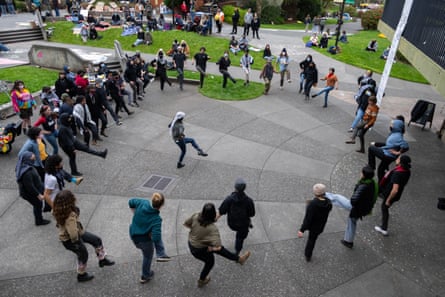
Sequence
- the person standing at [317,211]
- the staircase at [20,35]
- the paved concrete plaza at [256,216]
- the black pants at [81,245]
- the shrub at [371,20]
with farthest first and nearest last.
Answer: the shrub at [371,20] → the staircase at [20,35] → the paved concrete plaza at [256,216] → the person standing at [317,211] → the black pants at [81,245]

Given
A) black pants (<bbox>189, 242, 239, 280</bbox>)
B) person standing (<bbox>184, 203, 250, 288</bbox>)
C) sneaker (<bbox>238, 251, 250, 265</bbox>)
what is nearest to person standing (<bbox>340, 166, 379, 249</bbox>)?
sneaker (<bbox>238, 251, 250, 265</bbox>)

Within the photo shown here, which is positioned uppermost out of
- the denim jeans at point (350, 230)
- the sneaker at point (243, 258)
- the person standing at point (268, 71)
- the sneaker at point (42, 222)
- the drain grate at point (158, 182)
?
the person standing at point (268, 71)

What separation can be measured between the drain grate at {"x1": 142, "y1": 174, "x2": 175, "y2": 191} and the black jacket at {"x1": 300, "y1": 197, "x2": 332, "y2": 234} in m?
3.89

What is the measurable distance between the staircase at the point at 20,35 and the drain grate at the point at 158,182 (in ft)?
68.8

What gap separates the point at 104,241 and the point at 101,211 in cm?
103

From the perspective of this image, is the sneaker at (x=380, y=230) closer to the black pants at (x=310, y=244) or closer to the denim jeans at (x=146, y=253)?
the black pants at (x=310, y=244)

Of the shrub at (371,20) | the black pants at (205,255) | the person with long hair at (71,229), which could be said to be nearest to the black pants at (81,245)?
the person with long hair at (71,229)

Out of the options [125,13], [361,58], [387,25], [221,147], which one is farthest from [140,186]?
[125,13]

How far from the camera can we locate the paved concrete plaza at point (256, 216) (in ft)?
18.4

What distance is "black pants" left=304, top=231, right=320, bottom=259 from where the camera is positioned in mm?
5797

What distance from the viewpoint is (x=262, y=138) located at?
1091 centimetres

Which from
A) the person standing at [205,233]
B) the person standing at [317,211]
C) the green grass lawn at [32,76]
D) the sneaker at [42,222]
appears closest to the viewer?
the person standing at [205,233]

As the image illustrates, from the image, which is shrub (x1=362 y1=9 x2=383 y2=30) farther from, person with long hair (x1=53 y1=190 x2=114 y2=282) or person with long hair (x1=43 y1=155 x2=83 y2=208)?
person with long hair (x1=53 y1=190 x2=114 y2=282)

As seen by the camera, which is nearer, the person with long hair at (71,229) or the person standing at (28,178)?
the person with long hair at (71,229)
